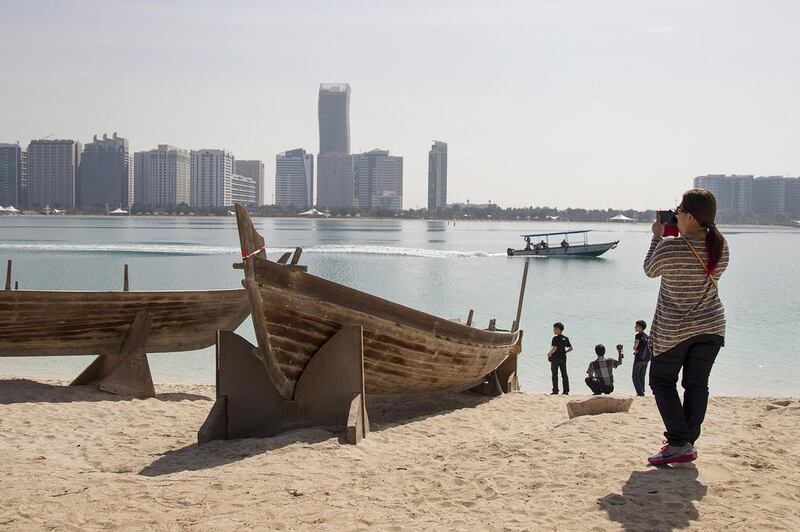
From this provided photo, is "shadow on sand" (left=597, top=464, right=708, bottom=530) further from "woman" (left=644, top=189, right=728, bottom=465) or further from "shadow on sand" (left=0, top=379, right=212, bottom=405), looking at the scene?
"shadow on sand" (left=0, top=379, right=212, bottom=405)

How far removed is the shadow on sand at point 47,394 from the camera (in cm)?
877

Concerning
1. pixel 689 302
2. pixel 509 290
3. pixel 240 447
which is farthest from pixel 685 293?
pixel 509 290

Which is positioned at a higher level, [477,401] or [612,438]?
[612,438]

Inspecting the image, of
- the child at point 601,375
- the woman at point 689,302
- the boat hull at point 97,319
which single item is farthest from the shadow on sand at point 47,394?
the woman at point 689,302

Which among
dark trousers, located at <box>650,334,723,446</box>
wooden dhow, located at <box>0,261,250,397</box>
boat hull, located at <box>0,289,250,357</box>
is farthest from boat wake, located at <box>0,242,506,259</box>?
dark trousers, located at <box>650,334,723,446</box>

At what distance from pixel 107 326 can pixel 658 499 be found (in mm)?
7011

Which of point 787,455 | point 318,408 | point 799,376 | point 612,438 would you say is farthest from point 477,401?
point 799,376

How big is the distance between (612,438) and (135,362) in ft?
19.3

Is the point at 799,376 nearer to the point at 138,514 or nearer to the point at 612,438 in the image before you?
the point at 612,438

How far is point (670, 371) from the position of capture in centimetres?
466

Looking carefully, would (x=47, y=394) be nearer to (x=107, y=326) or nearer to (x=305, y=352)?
(x=107, y=326)

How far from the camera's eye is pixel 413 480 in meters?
5.06

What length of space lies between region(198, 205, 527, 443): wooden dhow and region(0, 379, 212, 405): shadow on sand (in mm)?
2611

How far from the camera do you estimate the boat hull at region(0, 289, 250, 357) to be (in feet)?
29.7
